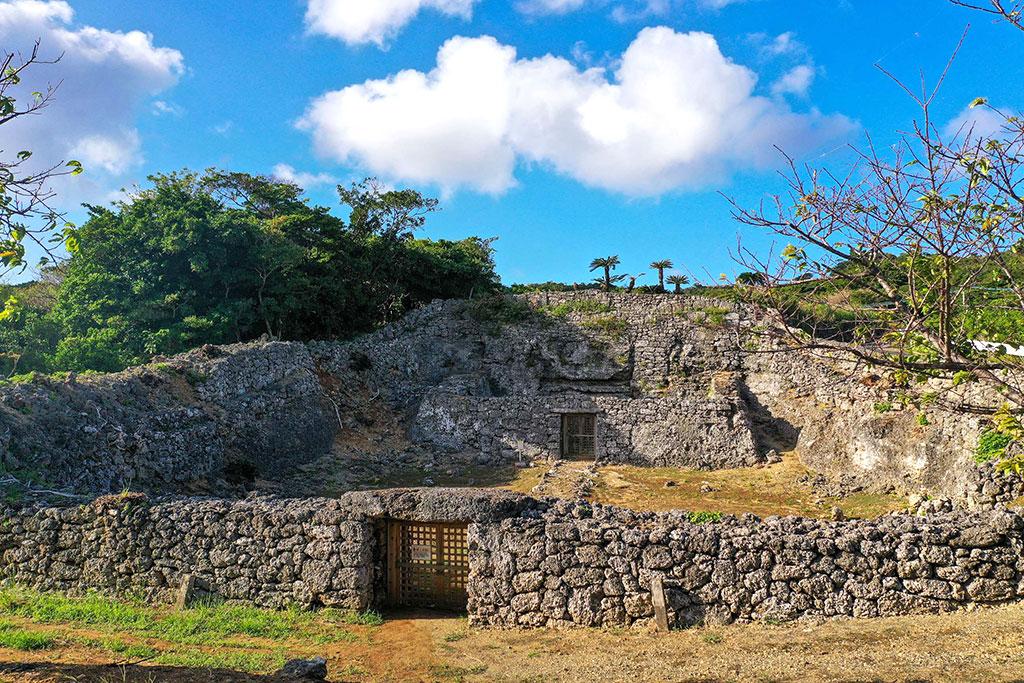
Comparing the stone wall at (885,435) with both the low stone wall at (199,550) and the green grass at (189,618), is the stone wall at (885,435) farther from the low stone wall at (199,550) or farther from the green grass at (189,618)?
the green grass at (189,618)

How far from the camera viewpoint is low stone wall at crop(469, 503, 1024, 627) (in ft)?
25.5

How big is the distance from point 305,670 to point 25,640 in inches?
136

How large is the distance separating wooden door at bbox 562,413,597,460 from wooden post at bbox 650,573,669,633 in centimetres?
1429

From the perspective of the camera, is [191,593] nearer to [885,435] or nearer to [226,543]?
[226,543]

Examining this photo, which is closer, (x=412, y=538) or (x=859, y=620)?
(x=859, y=620)

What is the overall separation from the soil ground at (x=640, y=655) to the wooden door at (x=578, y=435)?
1415 centimetres

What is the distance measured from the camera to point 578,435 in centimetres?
2270

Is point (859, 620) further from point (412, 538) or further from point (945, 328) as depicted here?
point (412, 538)

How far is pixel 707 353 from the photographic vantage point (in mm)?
28375

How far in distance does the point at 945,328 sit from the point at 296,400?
62.6ft

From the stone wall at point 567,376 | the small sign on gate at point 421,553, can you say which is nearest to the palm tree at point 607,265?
the stone wall at point 567,376

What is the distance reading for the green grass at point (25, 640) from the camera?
738 cm

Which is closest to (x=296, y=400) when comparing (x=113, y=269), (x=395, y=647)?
(x=113, y=269)

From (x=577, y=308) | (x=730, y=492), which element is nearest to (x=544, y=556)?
(x=730, y=492)
